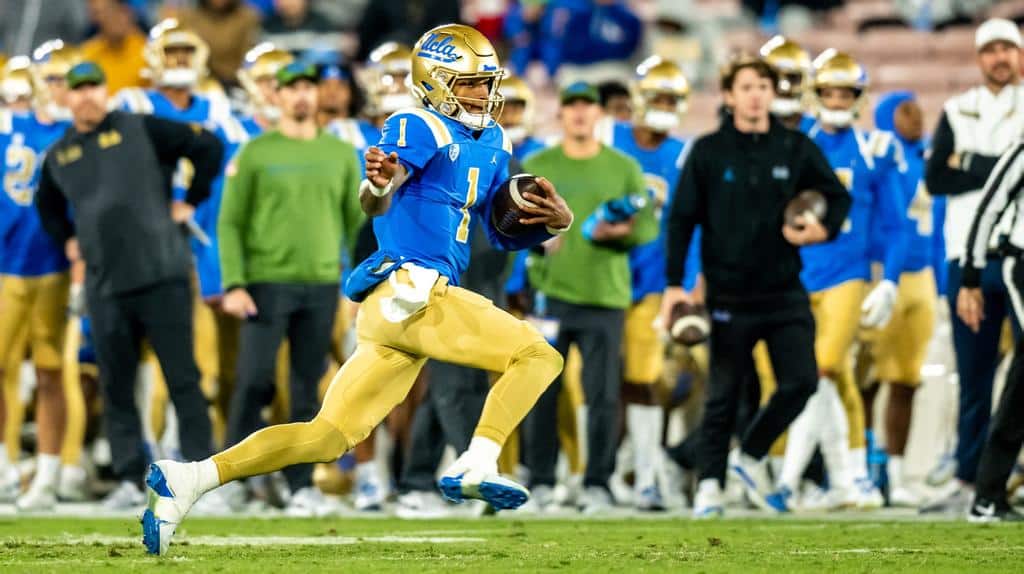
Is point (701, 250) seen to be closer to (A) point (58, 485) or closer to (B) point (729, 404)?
(B) point (729, 404)

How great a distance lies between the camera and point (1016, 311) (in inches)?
361

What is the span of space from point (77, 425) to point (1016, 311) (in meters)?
5.31

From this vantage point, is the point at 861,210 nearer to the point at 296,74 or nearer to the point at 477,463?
the point at 296,74

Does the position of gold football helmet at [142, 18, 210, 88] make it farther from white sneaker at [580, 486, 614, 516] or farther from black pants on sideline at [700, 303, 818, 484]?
Result: black pants on sideline at [700, 303, 818, 484]

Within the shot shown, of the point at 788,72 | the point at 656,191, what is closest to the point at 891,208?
the point at 788,72

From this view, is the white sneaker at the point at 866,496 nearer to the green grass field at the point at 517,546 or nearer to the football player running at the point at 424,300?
the green grass field at the point at 517,546

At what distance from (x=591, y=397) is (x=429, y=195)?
3.67 meters

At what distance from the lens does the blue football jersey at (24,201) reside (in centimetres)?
1151

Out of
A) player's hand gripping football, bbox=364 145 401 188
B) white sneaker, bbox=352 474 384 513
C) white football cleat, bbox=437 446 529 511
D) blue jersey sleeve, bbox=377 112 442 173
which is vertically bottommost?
white sneaker, bbox=352 474 384 513

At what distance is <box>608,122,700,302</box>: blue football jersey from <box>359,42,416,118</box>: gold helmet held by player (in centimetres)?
135

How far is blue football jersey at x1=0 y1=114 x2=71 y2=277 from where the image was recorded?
11.5 meters

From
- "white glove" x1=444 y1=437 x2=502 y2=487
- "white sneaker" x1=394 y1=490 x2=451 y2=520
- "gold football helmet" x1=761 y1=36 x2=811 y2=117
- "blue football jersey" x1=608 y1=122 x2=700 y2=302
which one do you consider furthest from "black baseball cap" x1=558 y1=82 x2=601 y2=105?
"white glove" x1=444 y1=437 x2=502 y2=487

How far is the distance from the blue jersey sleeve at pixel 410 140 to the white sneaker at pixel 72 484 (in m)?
5.08

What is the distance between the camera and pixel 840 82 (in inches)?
444
